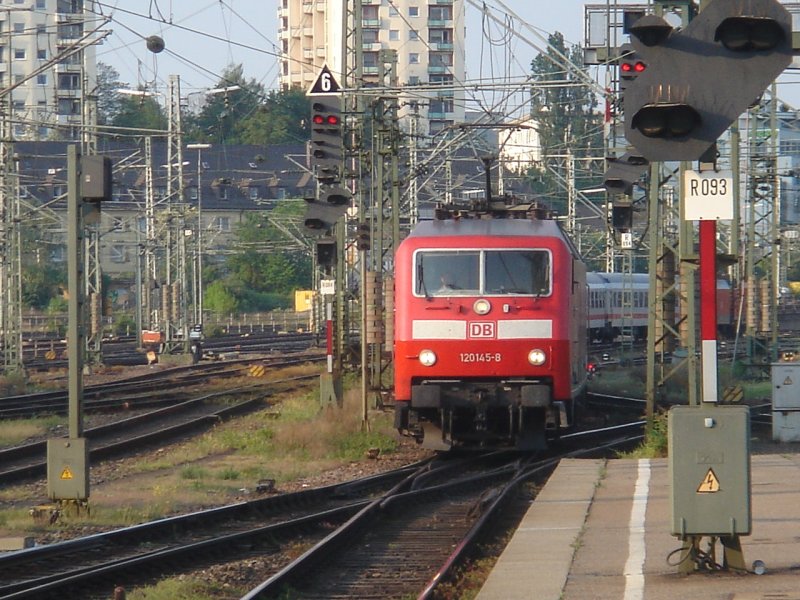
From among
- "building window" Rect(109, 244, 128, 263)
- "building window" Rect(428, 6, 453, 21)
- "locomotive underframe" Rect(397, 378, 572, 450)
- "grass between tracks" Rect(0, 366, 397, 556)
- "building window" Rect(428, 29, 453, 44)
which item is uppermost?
"building window" Rect(428, 6, 453, 21)

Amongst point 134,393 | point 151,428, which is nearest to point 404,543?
point 151,428

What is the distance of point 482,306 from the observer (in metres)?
17.3

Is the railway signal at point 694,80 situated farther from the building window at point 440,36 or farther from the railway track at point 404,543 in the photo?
the building window at point 440,36

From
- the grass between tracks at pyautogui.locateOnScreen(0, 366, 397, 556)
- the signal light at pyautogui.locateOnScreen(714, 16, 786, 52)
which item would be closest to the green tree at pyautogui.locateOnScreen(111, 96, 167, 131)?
the grass between tracks at pyautogui.locateOnScreen(0, 366, 397, 556)

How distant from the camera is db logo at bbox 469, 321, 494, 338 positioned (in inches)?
681

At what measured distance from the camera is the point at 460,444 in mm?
19250

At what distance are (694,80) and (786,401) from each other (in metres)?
12.7

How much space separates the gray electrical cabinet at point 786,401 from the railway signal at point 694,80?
12.4 meters

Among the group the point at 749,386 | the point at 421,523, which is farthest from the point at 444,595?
the point at 749,386

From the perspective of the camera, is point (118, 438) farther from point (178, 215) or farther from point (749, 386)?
point (178, 215)

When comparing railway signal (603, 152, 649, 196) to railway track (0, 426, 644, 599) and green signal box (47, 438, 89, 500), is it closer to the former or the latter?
railway track (0, 426, 644, 599)

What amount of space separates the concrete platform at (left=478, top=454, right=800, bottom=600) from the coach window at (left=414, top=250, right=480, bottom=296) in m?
3.55

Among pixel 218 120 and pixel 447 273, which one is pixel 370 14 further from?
pixel 447 273

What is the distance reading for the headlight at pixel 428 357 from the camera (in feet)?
57.3
